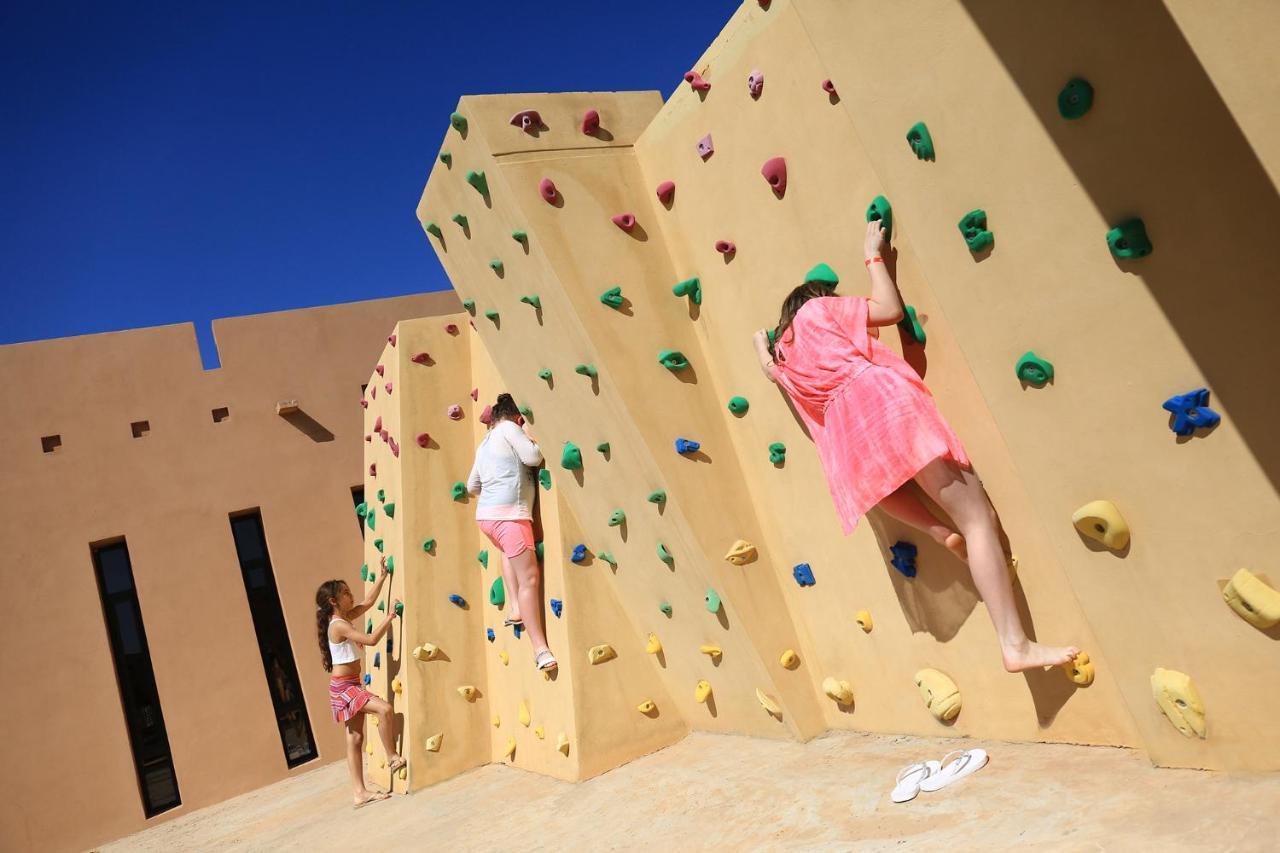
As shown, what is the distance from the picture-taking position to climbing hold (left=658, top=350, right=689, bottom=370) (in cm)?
357

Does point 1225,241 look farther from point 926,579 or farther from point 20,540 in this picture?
point 20,540

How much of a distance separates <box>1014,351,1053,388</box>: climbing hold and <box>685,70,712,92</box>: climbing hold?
1660 millimetres

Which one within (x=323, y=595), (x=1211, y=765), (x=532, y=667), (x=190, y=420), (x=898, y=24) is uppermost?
(x=190, y=420)

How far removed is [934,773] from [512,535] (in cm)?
247

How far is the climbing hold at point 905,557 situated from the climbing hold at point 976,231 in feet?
3.32

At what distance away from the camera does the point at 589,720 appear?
4070mm

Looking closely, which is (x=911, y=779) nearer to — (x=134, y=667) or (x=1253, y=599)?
(x=1253, y=599)

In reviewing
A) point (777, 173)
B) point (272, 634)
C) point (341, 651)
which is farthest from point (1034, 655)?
point (272, 634)

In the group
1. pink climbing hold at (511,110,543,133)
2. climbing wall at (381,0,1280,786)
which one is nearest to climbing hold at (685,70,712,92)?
climbing wall at (381,0,1280,786)

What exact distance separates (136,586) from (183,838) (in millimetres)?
1868

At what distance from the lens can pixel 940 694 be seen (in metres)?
2.84

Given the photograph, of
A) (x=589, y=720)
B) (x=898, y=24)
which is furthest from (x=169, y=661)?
(x=898, y=24)

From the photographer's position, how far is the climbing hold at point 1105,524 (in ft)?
6.82

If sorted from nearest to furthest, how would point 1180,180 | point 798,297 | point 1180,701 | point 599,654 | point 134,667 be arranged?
point 1180,180 < point 1180,701 < point 798,297 < point 599,654 < point 134,667
